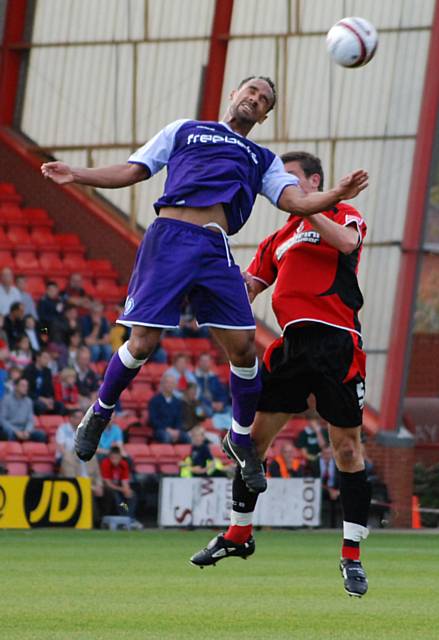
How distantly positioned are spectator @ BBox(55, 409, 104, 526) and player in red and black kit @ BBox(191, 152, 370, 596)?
9.96 meters

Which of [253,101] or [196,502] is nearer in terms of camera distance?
[253,101]

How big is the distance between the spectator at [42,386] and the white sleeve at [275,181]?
11.7 metres

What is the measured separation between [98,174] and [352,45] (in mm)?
1896

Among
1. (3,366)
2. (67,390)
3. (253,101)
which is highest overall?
(253,101)

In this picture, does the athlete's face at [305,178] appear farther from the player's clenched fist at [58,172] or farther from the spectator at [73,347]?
the spectator at [73,347]

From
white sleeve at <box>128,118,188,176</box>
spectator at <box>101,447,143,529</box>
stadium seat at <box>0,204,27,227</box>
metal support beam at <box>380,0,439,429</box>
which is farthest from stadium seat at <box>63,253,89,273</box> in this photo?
white sleeve at <box>128,118,188,176</box>

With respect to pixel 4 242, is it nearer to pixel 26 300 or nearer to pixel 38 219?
pixel 38 219

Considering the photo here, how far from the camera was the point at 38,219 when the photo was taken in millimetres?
25172

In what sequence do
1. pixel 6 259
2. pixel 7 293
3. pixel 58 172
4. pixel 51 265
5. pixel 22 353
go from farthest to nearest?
pixel 51 265, pixel 6 259, pixel 7 293, pixel 22 353, pixel 58 172

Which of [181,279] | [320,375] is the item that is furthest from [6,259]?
[181,279]

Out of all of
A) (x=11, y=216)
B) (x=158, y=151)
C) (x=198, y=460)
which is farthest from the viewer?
(x=11, y=216)

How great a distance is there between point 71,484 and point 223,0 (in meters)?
9.44

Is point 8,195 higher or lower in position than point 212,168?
higher

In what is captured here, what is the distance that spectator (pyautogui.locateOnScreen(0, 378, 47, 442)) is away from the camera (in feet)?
63.1
